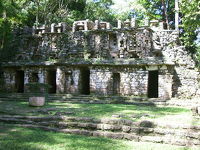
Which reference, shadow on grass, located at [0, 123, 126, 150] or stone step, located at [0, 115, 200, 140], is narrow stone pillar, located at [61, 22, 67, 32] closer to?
stone step, located at [0, 115, 200, 140]

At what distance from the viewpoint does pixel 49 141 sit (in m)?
6.93

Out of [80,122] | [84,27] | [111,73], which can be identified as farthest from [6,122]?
[84,27]

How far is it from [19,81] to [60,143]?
17.1 meters

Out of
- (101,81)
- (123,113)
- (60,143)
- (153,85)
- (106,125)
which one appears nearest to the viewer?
(60,143)

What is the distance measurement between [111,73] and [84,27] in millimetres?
6465

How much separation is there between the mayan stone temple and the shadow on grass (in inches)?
431

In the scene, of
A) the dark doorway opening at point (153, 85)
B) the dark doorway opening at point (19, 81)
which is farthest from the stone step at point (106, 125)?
the dark doorway opening at point (153, 85)

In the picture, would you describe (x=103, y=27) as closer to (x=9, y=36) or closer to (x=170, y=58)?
(x=170, y=58)

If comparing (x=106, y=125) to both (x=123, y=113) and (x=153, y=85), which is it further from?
(x=153, y=85)

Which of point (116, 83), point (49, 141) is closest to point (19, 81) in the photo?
point (116, 83)

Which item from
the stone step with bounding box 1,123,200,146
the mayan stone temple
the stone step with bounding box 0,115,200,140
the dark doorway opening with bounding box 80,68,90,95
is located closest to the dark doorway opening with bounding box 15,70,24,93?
the mayan stone temple

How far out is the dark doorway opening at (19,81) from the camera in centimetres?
2192

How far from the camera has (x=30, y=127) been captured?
8852mm

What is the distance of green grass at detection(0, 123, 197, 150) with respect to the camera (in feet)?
20.7
